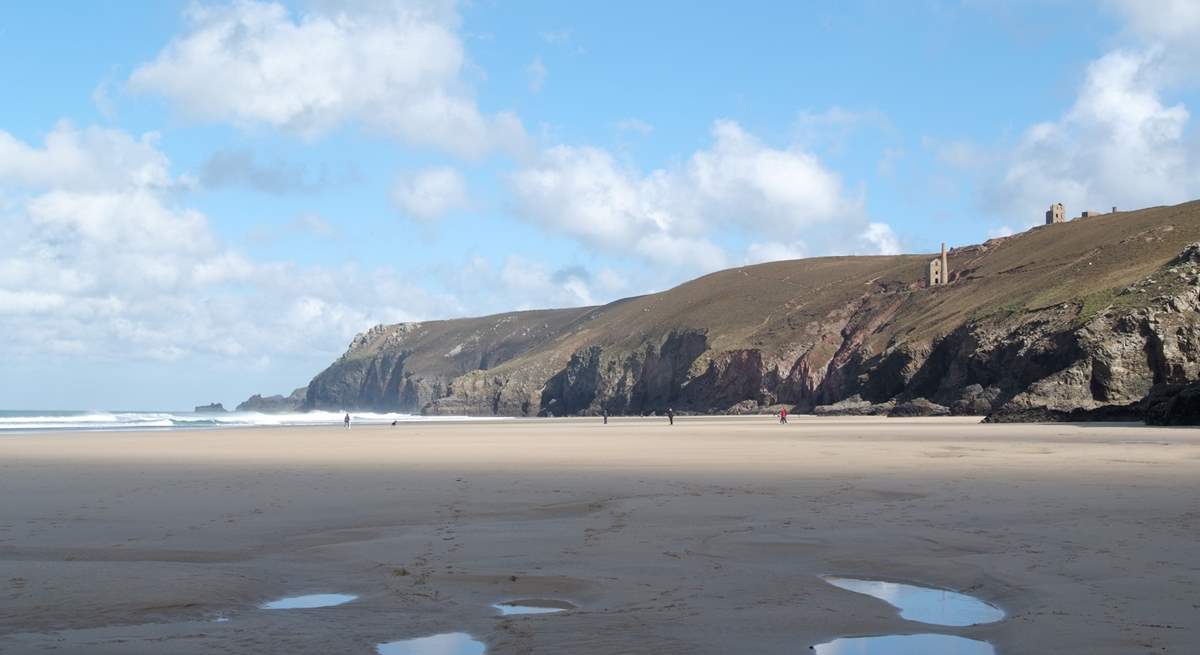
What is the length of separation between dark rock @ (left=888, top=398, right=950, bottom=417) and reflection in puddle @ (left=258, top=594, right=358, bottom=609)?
6160 centimetres

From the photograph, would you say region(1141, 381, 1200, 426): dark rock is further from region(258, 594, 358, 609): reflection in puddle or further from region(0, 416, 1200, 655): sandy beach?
region(258, 594, 358, 609): reflection in puddle

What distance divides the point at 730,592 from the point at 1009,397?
2435 inches

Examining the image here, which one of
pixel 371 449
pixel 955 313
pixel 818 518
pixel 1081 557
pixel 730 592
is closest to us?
pixel 730 592

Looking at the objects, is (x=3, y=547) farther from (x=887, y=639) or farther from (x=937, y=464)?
(x=937, y=464)

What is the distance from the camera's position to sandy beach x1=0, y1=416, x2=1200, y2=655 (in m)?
6.72

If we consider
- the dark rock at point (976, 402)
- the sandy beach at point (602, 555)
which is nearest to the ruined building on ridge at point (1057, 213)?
the dark rock at point (976, 402)

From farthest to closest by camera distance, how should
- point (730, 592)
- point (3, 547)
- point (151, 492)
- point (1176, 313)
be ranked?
point (1176, 313) → point (151, 492) → point (3, 547) → point (730, 592)

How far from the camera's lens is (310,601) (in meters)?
7.86

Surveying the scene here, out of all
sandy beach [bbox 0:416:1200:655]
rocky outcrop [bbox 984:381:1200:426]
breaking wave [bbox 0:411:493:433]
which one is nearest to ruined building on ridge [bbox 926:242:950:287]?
breaking wave [bbox 0:411:493:433]

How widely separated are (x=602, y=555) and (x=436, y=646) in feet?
12.1

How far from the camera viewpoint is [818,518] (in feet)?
41.5

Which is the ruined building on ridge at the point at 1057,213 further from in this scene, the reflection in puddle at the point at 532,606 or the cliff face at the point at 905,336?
the reflection in puddle at the point at 532,606

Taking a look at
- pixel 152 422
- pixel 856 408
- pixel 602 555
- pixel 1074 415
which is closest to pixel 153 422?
pixel 152 422

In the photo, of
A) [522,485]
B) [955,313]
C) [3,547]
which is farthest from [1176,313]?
[3,547]
